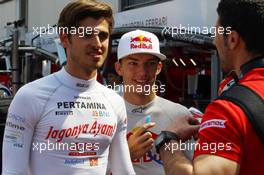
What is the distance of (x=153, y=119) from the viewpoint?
8.30 ft

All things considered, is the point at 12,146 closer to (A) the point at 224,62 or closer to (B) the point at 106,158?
(B) the point at 106,158

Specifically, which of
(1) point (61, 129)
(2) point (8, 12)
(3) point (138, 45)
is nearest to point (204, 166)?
(1) point (61, 129)

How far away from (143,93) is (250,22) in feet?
3.78

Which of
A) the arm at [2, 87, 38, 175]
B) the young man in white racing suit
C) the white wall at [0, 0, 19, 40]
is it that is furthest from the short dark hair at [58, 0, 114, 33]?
the white wall at [0, 0, 19, 40]

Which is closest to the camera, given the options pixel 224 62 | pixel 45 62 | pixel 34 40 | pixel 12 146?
pixel 224 62

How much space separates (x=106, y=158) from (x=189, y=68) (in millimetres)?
5317

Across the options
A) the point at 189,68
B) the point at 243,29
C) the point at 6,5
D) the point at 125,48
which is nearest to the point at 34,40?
the point at 189,68

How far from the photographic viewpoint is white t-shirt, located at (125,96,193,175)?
2.44 metres

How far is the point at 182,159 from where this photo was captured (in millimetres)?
1530

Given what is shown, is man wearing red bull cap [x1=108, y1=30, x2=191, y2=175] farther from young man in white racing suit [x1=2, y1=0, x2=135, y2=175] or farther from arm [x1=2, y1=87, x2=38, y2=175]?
arm [x1=2, y1=87, x2=38, y2=175]

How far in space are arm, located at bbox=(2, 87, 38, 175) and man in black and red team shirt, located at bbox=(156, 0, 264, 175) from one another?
0.55 m

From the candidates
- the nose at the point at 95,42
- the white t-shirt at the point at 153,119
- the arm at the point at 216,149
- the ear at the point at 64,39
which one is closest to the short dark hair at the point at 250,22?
the arm at the point at 216,149

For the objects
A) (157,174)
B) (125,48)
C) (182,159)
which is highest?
(125,48)

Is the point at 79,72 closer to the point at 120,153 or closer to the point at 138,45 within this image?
the point at 120,153
